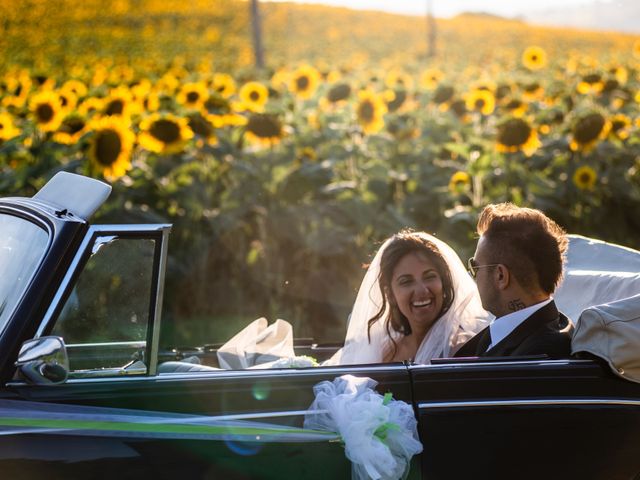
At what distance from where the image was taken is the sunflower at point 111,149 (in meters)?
8.39

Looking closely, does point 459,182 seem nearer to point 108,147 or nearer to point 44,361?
point 108,147

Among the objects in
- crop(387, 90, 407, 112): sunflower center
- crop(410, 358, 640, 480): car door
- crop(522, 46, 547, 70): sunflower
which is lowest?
crop(410, 358, 640, 480): car door

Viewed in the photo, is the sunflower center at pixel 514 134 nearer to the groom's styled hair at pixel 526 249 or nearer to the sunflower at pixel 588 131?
the sunflower at pixel 588 131


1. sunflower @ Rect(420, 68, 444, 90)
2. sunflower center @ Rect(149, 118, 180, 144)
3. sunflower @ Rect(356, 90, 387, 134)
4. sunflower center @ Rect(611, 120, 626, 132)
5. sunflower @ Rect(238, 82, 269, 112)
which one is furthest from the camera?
sunflower @ Rect(420, 68, 444, 90)

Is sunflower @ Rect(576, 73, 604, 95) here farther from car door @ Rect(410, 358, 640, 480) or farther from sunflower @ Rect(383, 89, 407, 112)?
car door @ Rect(410, 358, 640, 480)

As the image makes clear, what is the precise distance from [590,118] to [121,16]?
49.3 metres

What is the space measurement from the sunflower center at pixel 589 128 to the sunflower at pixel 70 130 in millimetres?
4128

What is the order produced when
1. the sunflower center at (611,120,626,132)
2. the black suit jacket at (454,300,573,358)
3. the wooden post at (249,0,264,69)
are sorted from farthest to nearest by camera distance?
the wooden post at (249,0,264,69) → the sunflower center at (611,120,626,132) → the black suit jacket at (454,300,573,358)

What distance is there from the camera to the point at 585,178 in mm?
8883

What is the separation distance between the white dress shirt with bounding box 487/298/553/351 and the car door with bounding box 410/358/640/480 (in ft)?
1.69

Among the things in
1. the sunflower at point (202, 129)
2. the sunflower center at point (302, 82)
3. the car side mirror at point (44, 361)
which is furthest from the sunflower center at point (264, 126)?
the car side mirror at point (44, 361)

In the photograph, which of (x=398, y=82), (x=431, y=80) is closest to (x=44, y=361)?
(x=431, y=80)

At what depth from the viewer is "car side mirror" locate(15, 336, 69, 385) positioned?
9.23 feet

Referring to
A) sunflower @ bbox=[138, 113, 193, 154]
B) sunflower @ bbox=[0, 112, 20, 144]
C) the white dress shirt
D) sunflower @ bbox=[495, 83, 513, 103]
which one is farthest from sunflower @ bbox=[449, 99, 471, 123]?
the white dress shirt
